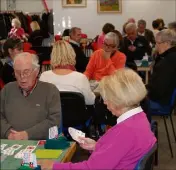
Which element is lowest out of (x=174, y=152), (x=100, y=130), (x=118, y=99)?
(x=174, y=152)

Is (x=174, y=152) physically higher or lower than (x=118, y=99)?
lower

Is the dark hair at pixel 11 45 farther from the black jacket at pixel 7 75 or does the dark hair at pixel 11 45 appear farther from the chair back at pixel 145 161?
the chair back at pixel 145 161

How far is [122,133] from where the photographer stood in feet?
5.55

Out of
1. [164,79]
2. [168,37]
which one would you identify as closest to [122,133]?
[164,79]

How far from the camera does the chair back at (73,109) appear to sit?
126 inches

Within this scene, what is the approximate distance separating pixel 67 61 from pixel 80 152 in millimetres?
1253

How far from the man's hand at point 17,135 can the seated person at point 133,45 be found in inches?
150

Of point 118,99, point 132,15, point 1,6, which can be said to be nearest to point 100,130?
point 118,99

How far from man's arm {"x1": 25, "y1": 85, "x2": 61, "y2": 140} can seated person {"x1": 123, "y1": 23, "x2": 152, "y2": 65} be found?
11.9 ft

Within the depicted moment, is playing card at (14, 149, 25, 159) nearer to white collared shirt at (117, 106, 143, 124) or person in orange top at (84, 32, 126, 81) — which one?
white collared shirt at (117, 106, 143, 124)

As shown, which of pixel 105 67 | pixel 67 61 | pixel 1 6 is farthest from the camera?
pixel 1 6

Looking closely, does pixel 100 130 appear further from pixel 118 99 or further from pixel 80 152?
pixel 118 99

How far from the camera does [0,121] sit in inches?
98.1

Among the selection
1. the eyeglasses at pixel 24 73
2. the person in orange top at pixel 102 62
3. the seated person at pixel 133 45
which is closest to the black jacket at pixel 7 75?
the person in orange top at pixel 102 62
